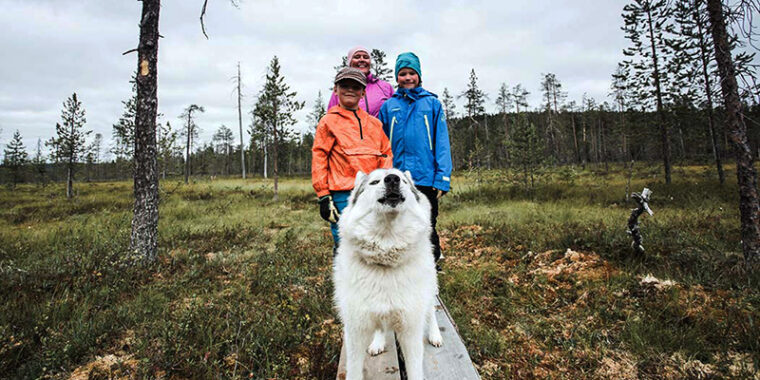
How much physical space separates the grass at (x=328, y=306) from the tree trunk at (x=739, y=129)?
39cm

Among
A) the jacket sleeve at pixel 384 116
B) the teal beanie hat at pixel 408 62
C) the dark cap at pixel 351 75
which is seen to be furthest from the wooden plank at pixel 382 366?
the teal beanie hat at pixel 408 62

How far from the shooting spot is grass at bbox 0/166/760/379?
2.54 meters

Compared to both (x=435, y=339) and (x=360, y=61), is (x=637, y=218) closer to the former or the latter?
(x=435, y=339)

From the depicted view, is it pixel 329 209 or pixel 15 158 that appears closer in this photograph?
pixel 329 209

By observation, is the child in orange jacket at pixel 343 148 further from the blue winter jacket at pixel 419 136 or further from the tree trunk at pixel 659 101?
the tree trunk at pixel 659 101

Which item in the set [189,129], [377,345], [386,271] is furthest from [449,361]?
[189,129]

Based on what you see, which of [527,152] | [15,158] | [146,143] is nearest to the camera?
[146,143]

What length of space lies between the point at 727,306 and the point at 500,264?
2534 mm

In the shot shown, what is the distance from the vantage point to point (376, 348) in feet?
8.19

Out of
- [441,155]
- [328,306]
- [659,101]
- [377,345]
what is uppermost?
[659,101]

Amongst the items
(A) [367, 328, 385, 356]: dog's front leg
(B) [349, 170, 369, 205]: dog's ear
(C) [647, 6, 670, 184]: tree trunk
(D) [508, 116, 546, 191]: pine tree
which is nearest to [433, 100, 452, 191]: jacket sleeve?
(B) [349, 170, 369, 205]: dog's ear

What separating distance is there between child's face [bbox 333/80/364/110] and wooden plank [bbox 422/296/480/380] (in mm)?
2436

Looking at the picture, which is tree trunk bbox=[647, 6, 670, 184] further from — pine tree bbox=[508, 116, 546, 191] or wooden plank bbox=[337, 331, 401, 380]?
wooden plank bbox=[337, 331, 401, 380]

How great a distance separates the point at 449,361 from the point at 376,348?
624mm
